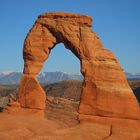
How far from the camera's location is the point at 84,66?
96.1ft

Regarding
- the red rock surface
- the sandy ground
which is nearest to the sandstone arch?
the red rock surface

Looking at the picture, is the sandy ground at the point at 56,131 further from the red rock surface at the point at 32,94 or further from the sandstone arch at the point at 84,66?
the red rock surface at the point at 32,94

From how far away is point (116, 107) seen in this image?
2848cm

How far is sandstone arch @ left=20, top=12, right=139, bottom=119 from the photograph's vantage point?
93.8 feet

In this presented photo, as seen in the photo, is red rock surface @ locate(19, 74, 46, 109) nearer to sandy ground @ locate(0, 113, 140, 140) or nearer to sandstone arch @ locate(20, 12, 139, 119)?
sandstone arch @ locate(20, 12, 139, 119)

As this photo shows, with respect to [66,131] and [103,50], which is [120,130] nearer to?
[66,131]

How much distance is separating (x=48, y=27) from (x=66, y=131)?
29.9ft

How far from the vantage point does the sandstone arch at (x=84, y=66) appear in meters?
28.6

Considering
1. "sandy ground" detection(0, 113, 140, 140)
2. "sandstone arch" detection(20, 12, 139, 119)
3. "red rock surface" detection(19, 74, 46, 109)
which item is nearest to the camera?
"sandy ground" detection(0, 113, 140, 140)

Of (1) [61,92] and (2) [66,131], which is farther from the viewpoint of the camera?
(1) [61,92]

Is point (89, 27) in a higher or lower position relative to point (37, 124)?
higher

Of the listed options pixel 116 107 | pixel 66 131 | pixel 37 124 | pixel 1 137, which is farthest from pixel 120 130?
pixel 1 137

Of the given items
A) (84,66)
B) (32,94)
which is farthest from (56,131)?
(32,94)

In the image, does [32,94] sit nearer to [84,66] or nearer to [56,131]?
[84,66]
